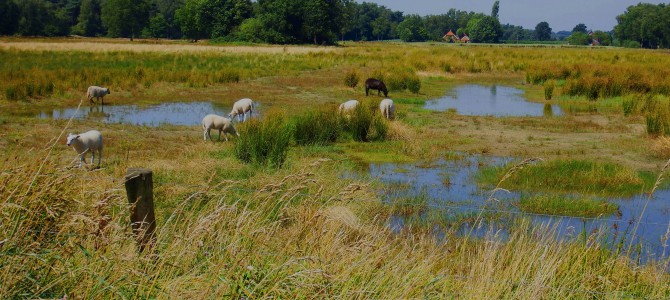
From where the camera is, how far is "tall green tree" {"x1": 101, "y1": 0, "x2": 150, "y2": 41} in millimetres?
97375

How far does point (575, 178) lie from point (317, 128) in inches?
232

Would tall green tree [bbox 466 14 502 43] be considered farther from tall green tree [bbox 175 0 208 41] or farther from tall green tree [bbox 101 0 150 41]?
tall green tree [bbox 101 0 150 41]

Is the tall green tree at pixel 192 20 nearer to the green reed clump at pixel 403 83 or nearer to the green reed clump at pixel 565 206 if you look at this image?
the green reed clump at pixel 403 83

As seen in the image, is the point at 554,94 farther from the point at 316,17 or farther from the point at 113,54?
the point at 316,17

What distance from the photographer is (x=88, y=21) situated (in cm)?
10981

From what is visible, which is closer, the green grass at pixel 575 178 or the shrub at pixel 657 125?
the green grass at pixel 575 178

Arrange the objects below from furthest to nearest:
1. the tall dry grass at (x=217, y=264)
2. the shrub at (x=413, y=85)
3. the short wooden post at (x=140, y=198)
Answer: the shrub at (x=413, y=85) → the short wooden post at (x=140, y=198) → the tall dry grass at (x=217, y=264)

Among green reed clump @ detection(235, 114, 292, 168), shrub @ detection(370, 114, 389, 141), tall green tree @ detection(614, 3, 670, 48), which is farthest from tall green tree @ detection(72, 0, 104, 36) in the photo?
green reed clump @ detection(235, 114, 292, 168)

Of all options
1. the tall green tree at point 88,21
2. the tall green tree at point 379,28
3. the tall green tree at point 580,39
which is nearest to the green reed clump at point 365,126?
the tall green tree at point 88,21

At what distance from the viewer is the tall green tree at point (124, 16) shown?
319 ft

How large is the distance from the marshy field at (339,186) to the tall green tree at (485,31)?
143m

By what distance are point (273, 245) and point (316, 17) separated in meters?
87.0

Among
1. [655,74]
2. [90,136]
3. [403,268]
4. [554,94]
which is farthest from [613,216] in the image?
[655,74]

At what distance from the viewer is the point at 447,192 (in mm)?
11453
